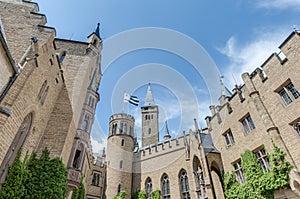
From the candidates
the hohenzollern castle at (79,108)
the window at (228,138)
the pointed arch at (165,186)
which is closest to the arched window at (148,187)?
the pointed arch at (165,186)

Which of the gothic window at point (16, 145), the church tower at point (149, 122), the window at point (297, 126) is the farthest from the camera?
the church tower at point (149, 122)

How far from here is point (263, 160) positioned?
41.5 ft

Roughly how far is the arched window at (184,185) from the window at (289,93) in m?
16.8

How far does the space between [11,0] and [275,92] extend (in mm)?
21664

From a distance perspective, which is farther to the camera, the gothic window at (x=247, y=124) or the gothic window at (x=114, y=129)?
the gothic window at (x=114, y=129)

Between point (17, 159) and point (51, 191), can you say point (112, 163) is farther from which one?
point (17, 159)

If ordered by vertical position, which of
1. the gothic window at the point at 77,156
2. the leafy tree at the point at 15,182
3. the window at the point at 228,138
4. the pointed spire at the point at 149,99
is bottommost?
the leafy tree at the point at 15,182

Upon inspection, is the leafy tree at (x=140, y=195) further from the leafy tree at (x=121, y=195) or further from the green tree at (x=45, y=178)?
the green tree at (x=45, y=178)

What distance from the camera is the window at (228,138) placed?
1666cm

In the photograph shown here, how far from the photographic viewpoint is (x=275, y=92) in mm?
12711

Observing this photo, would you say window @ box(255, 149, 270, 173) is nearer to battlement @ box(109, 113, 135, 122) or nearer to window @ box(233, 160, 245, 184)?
window @ box(233, 160, 245, 184)

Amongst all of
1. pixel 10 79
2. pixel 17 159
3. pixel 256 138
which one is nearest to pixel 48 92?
pixel 10 79

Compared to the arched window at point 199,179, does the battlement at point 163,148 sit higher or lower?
higher

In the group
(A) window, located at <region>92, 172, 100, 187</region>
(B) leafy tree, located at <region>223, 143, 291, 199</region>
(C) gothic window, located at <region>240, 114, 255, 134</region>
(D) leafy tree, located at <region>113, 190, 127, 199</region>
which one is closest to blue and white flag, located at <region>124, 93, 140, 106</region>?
(A) window, located at <region>92, 172, 100, 187</region>
